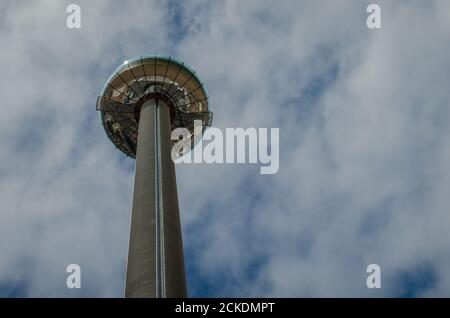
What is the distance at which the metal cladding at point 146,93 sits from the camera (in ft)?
149

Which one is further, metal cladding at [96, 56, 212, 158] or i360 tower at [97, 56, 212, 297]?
metal cladding at [96, 56, 212, 158]

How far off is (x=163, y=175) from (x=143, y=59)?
14456 millimetres

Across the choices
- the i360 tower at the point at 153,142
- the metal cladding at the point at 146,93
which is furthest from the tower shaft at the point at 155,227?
the metal cladding at the point at 146,93

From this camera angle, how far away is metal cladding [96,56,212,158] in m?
45.3

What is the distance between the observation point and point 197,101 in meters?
47.8

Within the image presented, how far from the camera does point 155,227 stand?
29.8 meters

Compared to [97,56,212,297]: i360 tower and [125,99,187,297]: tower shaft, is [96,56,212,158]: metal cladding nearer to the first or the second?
[97,56,212,297]: i360 tower

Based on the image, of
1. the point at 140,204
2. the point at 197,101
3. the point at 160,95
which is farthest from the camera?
the point at 197,101

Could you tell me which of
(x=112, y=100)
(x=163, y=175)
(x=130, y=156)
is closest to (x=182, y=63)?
(x=112, y=100)

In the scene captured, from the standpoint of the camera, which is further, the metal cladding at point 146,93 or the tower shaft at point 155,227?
the metal cladding at point 146,93

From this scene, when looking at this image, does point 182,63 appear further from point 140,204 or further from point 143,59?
point 140,204

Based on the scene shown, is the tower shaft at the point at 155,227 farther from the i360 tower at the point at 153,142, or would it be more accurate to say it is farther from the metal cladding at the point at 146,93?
the metal cladding at the point at 146,93

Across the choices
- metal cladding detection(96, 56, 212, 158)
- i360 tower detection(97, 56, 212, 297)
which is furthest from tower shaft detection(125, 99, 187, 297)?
metal cladding detection(96, 56, 212, 158)
